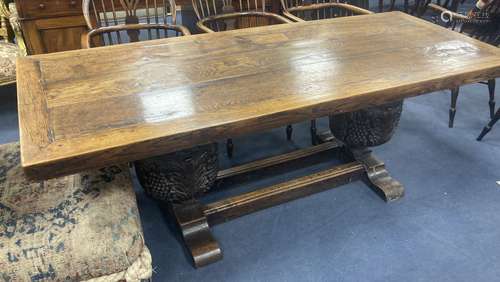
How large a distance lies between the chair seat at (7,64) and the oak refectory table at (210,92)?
3.41 feet

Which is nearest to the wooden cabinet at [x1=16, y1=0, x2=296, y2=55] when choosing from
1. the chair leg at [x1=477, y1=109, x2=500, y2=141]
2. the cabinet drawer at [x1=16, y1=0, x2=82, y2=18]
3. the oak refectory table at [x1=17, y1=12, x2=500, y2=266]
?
the cabinet drawer at [x1=16, y1=0, x2=82, y2=18]

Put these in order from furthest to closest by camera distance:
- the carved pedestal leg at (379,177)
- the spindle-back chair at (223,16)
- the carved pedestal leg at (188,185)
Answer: the spindle-back chair at (223,16)
the carved pedestal leg at (379,177)
the carved pedestal leg at (188,185)

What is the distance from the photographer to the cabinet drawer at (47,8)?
2.05 metres

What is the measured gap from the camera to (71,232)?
2.97 ft

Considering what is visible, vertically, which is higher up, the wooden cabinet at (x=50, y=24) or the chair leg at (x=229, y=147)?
the wooden cabinet at (x=50, y=24)

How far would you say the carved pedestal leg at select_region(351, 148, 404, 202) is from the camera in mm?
1622

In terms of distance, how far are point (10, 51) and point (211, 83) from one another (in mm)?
1651

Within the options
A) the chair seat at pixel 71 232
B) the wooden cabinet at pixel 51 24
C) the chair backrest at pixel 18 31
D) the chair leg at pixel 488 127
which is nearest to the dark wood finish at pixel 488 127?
the chair leg at pixel 488 127

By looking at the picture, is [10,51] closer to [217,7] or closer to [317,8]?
[217,7]

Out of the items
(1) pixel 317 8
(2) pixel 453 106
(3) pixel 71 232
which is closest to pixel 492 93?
(2) pixel 453 106

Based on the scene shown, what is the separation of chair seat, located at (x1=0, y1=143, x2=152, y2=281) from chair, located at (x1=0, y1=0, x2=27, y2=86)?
1.29m

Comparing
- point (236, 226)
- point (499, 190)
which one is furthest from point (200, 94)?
point (499, 190)

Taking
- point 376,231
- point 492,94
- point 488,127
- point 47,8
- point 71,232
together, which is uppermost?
point 47,8

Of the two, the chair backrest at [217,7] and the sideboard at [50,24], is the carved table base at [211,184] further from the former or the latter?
the sideboard at [50,24]
